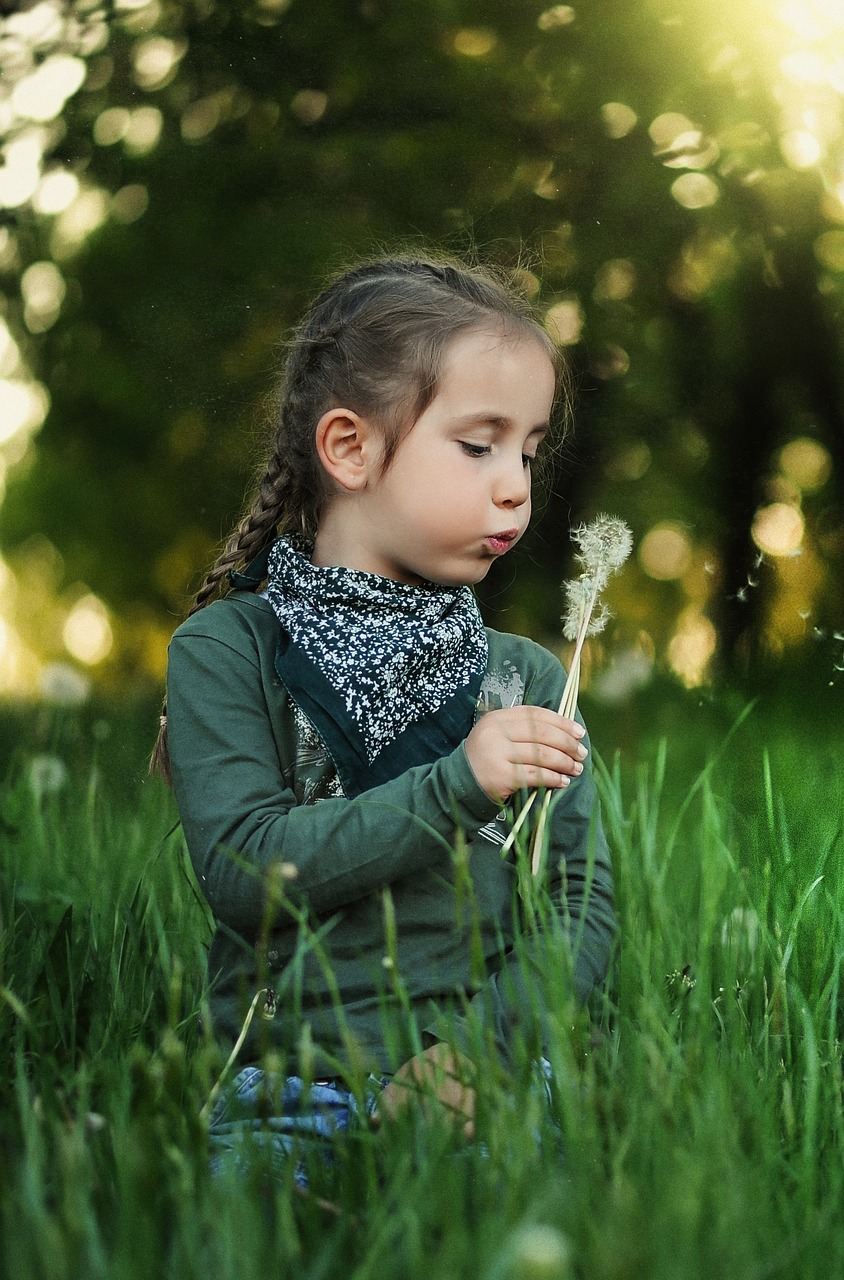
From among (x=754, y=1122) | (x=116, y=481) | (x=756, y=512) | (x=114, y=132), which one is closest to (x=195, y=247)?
(x=114, y=132)

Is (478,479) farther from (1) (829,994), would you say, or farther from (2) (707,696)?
(2) (707,696)

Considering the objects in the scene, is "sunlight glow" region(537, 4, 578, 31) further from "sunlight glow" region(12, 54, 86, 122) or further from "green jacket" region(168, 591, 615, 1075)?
"green jacket" region(168, 591, 615, 1075)

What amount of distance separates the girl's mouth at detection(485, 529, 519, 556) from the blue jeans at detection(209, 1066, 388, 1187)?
0.60 metres

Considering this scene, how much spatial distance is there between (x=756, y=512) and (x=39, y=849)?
1.65 m

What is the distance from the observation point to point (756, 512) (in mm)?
2920

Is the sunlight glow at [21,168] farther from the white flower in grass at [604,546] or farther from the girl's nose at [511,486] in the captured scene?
the white flower in grass at [604,546]

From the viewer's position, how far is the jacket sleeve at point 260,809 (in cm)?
141

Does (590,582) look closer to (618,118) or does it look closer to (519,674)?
(519,674)

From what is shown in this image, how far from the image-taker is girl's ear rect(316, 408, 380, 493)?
165 cm

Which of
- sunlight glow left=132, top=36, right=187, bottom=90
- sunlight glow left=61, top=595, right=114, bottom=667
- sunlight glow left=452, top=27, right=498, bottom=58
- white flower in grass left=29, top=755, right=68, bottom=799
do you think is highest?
sunlight glow left=132, top=36, right=187, bottom=90

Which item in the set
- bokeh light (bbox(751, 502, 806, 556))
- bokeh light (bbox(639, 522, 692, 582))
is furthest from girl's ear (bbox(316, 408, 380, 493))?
bokeh light (bbox(639, 522, 692, 582))

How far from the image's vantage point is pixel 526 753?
1.36 m

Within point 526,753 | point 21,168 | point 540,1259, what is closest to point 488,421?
point 526,753

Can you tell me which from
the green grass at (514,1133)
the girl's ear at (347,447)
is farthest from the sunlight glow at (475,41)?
the green grass at (514,1133)
